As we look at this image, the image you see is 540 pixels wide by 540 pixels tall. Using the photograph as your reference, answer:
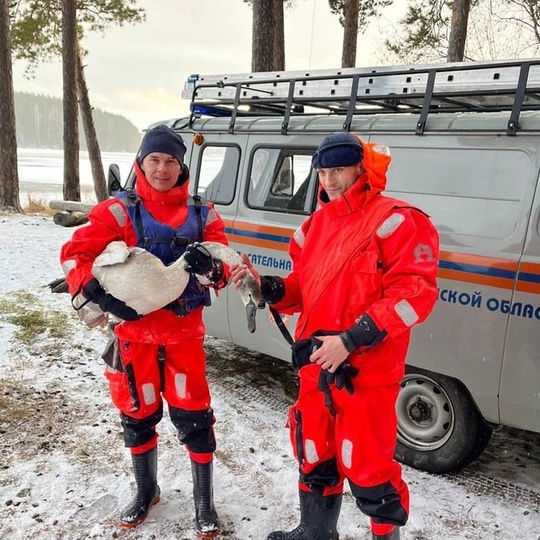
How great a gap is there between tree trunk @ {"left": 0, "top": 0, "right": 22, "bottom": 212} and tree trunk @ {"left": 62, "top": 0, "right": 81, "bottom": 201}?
1584 millimetres

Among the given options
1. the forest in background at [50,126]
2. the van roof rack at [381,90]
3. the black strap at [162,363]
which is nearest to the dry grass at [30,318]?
the van roof rack at [381,90]

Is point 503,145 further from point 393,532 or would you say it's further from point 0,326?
point 0,326

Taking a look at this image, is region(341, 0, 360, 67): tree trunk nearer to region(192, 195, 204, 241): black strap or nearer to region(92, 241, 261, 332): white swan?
region(192, 195, 204, 241): black strap

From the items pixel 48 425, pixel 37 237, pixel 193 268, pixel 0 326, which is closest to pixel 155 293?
pixel 193 268

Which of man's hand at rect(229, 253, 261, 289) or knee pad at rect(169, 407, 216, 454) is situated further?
knee pad at rect(169, 407, 216, 454)

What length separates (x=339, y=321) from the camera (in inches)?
92.3

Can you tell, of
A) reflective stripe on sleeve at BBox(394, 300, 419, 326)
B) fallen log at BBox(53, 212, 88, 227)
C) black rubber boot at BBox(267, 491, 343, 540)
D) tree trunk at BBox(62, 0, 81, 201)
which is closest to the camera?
reflective stripe on sleeve at BBox(394, 300, 419, 326)

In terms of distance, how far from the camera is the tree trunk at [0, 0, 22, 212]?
13289 mm

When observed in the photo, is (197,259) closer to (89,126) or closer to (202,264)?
(202,264)

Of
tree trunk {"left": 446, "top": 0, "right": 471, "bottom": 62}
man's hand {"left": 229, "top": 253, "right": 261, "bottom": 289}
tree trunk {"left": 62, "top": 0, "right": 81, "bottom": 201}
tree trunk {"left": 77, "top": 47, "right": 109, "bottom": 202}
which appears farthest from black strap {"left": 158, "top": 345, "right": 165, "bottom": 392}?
tree trunk {"left": 77, "top": 47, "right": 109, "bottom": 202}

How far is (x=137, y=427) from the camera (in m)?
2.99

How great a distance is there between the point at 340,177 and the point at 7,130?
13628 mm

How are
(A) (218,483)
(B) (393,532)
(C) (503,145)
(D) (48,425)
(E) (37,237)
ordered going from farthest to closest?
(E) (37,237) < (D) (48,425) < (A) (218,483) < (C) (503,145) < (B) (393,532)

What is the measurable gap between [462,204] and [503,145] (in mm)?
413
